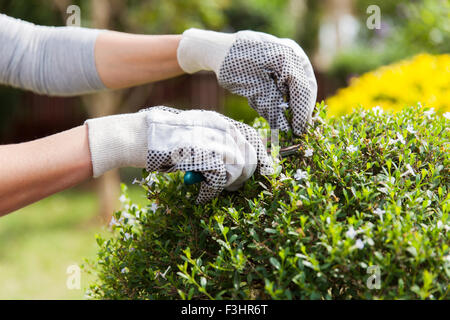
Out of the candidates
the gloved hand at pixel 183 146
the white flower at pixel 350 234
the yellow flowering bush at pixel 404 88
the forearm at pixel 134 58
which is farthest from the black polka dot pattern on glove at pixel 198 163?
the yellow flowering bush at pixel 404 88

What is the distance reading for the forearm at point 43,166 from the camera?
1.39m

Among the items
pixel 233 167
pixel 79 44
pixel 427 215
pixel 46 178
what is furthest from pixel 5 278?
pixel 427 215

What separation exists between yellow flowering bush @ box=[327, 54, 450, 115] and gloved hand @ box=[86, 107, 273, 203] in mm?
2241

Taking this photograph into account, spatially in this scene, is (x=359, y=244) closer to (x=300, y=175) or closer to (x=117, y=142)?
(x=300, y=175)

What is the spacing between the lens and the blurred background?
4125mm

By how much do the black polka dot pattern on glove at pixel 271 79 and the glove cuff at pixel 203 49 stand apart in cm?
5

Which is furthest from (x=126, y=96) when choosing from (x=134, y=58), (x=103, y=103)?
(x=134, y=58)

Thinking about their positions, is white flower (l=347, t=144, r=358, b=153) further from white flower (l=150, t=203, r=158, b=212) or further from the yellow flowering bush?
the yellow flowering bush

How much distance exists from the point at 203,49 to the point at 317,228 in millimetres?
889

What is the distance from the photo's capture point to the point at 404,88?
3887 millimetres

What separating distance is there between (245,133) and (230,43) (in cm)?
43

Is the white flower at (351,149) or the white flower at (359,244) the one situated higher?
the white flower at (351,149)
